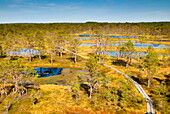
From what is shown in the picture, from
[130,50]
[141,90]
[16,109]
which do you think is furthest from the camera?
[130,50]

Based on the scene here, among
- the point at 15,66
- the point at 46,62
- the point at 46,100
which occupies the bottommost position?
the point at 46,100

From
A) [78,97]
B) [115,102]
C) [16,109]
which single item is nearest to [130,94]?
[115,102]

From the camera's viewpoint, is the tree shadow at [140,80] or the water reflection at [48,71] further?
the water reflection at [48,71]

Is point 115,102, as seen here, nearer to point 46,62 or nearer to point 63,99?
point 63,99

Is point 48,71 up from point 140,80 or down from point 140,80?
up

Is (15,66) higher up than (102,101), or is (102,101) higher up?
(15,66)

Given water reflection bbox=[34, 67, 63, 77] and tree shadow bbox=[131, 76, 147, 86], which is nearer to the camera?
tree shadow bbox=[131, 76, 147, 86]

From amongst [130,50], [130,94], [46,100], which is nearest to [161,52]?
[130,50]

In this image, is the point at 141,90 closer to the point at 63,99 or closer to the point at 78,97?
the point at 78,97

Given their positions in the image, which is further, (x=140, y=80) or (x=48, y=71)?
(x=48, y=71)

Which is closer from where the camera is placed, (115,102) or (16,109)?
(16,109)

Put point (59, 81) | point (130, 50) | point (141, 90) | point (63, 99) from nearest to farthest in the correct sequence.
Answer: point (63, 99)
point (141, 90)
point (59, 81)
point (130, 50)
